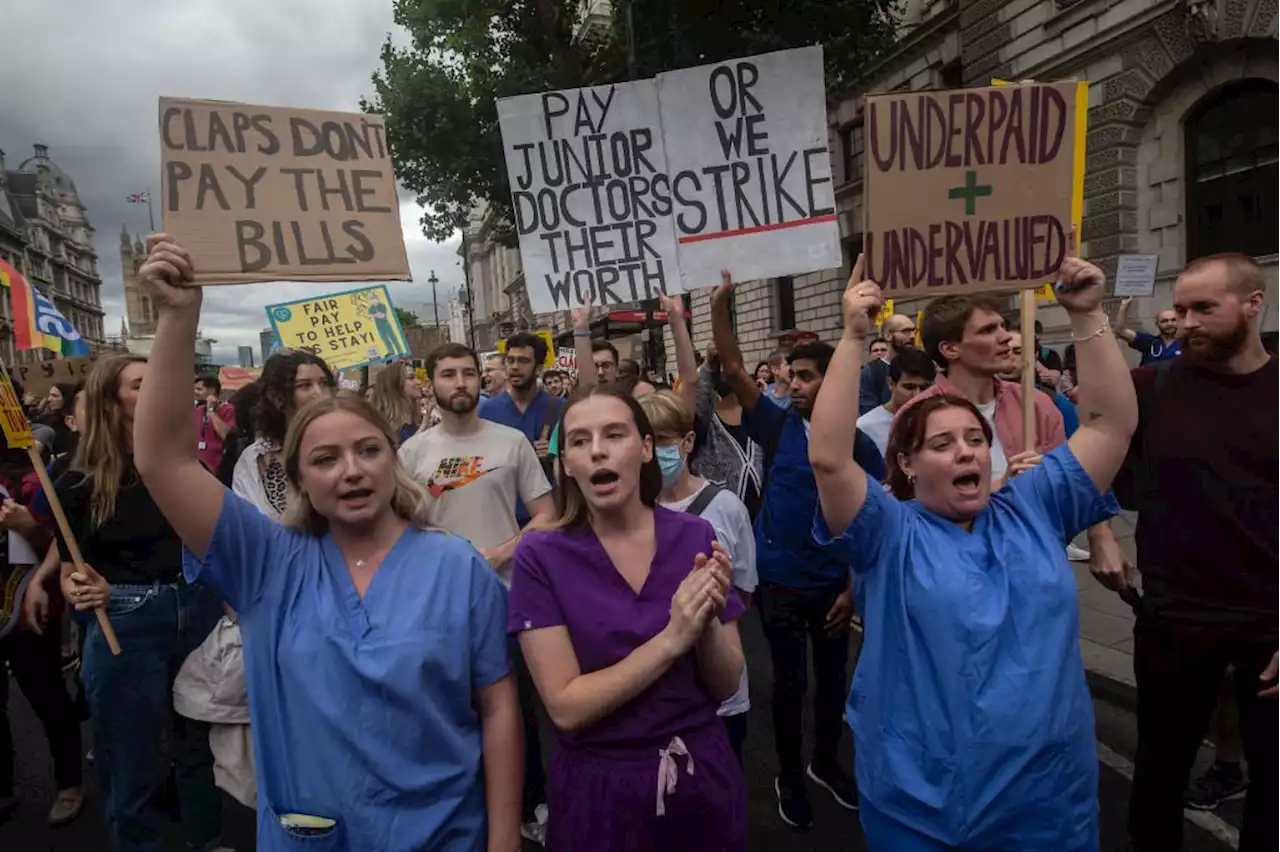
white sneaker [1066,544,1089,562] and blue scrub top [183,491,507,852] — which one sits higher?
blue scrub top [183,491,507,852]

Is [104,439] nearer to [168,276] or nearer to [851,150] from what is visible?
[168,276]

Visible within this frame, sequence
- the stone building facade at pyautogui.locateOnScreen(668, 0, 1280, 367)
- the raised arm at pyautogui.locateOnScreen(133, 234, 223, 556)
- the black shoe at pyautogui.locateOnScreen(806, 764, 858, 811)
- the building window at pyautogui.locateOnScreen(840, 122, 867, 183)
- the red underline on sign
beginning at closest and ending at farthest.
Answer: the raised arm at pyautogui.locateOnScreen(133, 234, 223, 556) < the black shoe at pyautogui.locateOnScreen(806, 764, 858, 811) < the red underline on sign < the stone building facade at pyautogui.locateOnScreen(668, 0, 1280, 367) < the building window at pyautogui.locateOnScreen(840, 122, 867, 183)

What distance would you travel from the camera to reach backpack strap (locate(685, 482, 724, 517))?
9.56 feet

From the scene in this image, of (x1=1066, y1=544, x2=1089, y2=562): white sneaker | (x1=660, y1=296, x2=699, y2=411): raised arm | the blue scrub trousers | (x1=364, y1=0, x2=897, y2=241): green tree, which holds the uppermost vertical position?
(x1=364, y1=0, x2=897, y2=241): green tree

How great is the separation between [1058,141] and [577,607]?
195cm

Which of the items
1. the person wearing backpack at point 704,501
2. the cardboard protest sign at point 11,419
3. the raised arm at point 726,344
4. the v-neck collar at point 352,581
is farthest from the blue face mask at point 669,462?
the cardboard protest sign at point 11,419

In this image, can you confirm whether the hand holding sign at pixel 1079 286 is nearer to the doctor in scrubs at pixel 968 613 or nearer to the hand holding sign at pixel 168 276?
the doctor in scrubs at pixel 968 613

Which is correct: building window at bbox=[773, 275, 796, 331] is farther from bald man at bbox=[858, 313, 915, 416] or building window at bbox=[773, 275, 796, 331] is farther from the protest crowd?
the protest crowd

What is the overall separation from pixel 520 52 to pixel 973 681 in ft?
60.3

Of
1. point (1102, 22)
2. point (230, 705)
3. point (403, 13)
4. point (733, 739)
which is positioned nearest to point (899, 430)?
point (733, 739)

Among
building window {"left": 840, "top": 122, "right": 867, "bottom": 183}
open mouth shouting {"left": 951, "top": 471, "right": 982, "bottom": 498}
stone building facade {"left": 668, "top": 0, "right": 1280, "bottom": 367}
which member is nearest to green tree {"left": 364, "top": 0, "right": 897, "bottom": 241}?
building window {"left": 840, "top": 122, "right": 867, "bottom": 183}

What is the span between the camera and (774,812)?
11.4ft

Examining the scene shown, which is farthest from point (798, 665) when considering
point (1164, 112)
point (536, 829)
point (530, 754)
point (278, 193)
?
point (1164, 112)

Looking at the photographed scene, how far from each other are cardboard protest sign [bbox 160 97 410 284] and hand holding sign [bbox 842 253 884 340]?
130 cm
